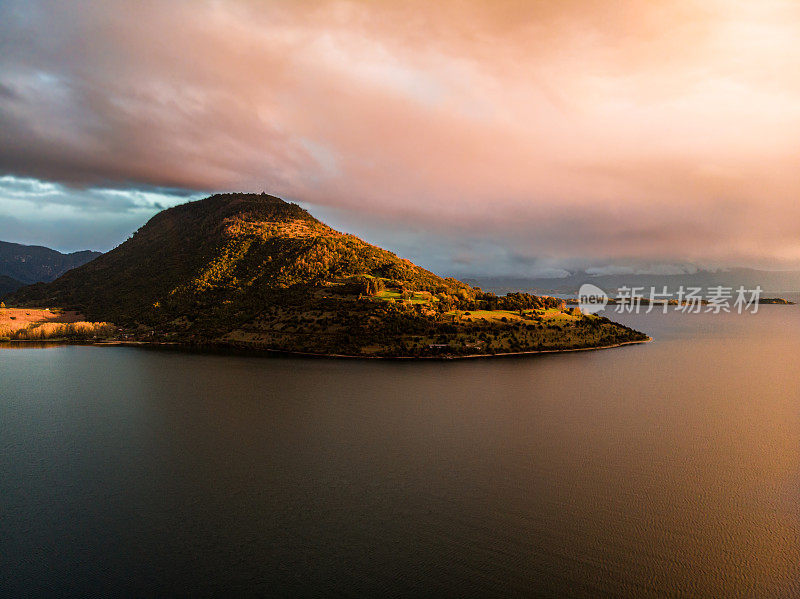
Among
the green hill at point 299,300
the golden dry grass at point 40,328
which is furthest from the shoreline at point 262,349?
the golden dry grass at point 40,328

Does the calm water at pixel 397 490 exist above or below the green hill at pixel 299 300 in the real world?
below

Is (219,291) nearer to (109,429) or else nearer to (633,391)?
(109,429)

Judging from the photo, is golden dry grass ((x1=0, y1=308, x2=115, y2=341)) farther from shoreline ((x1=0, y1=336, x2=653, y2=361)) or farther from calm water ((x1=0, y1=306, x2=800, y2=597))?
calm water ((x1=0, y1=306, x2=800, y2=597))

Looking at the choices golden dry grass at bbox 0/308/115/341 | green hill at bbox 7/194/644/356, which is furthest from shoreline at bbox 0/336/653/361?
golden dry grass at bbox 0/308/115/341

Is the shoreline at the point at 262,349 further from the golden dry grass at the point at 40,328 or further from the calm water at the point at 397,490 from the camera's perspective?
the calm water at the point at 397,490

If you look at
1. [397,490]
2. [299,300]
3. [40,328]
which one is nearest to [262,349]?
[299,300]

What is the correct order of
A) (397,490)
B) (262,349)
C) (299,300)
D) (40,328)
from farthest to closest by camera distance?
(299,300)
(40,328)
(262,349)
(397,490)

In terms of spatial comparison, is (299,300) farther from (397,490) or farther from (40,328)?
(397,490)
